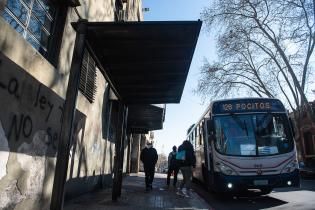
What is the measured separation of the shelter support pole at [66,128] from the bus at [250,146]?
5.60m

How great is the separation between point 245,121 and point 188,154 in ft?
9.11

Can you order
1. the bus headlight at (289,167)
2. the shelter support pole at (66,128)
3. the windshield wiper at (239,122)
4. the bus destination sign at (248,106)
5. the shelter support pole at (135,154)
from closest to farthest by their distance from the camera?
1. the shelter support pole at (66,128)
2. the bus headlight at (289,167)
3. the windshield wiper at (239,122)
4. the bus destination sign at (248,106)
5. the shelter support pole at (135,154)

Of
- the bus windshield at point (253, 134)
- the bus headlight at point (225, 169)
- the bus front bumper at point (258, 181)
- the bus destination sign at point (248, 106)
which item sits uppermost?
the bus destination sign at point (248, 106)

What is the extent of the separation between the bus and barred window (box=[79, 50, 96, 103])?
3.75m

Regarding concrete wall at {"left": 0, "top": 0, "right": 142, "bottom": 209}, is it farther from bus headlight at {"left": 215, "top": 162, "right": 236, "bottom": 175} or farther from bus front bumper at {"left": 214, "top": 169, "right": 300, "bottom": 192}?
bus front bumper at {"left": 214, "top": 169, "right": 300, "bottom": 192}

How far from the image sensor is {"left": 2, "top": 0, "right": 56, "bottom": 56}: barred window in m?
Result: 4.61

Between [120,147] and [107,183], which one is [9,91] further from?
[107,183]

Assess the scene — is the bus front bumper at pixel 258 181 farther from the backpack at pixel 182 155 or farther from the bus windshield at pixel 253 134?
the backpack at pixel 182 155

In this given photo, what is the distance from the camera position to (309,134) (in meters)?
40.8

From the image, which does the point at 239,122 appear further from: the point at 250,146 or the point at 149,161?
the point at 149,161

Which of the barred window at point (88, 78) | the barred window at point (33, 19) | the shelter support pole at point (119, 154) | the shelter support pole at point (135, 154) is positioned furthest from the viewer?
the shelter support pole at point (135, 154)

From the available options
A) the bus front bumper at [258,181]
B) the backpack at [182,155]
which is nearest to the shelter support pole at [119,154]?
the bus front bumper at [258,181]

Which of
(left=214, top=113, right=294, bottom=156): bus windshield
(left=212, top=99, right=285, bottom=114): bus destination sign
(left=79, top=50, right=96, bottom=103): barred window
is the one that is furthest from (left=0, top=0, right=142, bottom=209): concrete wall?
(left=212, top=99, right=285, bottom=114): bus destination sign

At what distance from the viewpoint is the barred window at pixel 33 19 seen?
15.1ft
